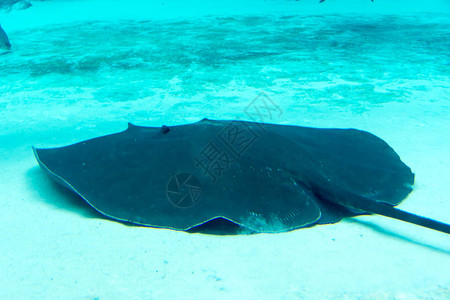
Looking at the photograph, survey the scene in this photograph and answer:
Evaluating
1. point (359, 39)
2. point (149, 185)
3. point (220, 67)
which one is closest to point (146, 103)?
point (220, 67)

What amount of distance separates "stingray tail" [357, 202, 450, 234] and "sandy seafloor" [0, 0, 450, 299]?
0.18 metres

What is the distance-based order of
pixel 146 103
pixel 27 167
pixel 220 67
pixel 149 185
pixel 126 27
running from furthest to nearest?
pixel 126 27 < pixel 220 67 < pixel 146 103 < pixel 27 167 < pixel 149 185

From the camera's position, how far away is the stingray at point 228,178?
2.25 m

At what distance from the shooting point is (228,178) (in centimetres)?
246

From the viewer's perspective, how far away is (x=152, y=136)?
302 centimetres

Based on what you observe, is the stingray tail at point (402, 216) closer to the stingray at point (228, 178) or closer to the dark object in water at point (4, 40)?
the stingray at point (228, 178)

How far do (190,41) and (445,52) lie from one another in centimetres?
609

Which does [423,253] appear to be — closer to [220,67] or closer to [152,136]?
[152,136]

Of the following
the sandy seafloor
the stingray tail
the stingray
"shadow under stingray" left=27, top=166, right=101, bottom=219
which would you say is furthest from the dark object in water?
the stingray tail

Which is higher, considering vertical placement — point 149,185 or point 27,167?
point 149,185

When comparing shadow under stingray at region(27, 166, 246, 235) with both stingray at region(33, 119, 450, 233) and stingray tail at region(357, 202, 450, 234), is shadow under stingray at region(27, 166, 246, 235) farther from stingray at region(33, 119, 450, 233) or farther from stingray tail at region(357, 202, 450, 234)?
stingray tail at region(357, 202, 450, 234)

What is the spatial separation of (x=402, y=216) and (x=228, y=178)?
3.76ft

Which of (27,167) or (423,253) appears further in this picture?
(27,167)

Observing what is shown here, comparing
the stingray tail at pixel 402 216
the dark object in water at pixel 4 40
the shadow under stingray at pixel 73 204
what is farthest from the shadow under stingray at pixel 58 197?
the dark object in water at pixel 4 40
